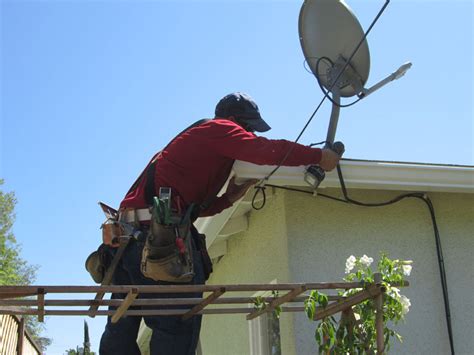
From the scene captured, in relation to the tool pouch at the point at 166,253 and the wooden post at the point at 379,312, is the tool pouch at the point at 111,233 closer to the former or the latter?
the tool pouch at the point at 166,253

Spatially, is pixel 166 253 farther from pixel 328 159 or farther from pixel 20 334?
pixel 20 334

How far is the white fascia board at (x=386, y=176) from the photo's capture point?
4809 millimetres

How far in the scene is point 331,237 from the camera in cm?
529

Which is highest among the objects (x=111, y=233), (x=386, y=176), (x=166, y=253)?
(x=386, y=176)

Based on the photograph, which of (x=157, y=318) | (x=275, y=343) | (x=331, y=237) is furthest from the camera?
(x=275, y=343)

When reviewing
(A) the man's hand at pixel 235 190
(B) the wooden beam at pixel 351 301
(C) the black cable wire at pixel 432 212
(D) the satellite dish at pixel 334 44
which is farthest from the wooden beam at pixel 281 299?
(D) the satellite dish at pixel 334 44

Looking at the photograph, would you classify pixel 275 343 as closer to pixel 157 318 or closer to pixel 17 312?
pixel 157 318

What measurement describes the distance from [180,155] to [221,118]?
519 millimetres

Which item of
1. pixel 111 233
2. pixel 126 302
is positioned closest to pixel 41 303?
pixel 126 302

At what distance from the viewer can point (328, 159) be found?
464cm

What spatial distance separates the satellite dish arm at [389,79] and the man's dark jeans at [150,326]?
5.40ft

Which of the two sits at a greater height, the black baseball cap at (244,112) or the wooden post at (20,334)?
the black baseball cap at (244,112)

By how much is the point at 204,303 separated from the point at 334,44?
2.20m

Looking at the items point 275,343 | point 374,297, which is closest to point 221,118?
point 374,297
